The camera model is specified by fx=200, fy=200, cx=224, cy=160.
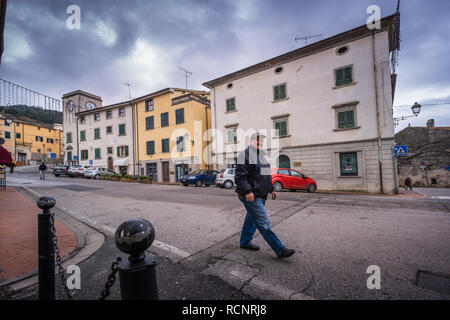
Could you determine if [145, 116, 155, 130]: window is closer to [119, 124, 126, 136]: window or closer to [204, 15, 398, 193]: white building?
[119, 124, 126, 136]: window

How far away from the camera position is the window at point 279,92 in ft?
54.6

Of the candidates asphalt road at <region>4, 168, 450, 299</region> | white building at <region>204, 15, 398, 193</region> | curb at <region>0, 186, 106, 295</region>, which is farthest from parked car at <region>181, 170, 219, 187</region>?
asphalt road at <region>4, 168, 450, 299</region>

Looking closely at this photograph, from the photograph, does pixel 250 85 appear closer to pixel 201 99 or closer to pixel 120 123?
pixel 201 99

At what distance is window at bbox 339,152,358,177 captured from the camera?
13.8 m

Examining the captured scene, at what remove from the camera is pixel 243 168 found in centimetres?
296

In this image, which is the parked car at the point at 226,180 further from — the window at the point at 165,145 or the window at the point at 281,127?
the window at the point at 165,145

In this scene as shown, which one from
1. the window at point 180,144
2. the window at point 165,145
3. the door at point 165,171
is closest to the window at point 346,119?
the window at point 180,144

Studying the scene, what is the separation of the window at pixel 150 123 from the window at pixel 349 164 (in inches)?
792

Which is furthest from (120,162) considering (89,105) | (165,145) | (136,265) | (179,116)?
(136,265)

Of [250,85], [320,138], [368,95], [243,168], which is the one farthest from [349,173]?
[243,168]

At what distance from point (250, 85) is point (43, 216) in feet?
60.8

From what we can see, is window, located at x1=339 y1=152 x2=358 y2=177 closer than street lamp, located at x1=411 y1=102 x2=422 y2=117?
No

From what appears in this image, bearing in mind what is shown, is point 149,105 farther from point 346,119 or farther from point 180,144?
point 346,119

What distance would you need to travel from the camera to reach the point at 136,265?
117cm
